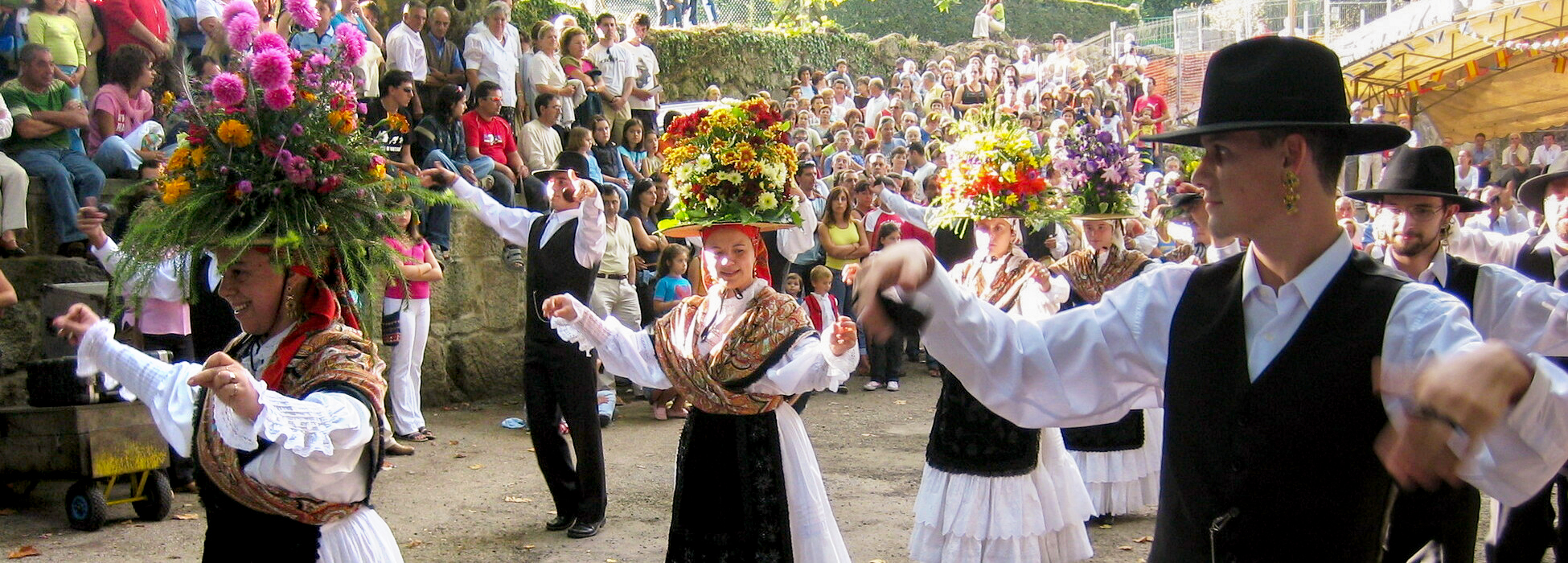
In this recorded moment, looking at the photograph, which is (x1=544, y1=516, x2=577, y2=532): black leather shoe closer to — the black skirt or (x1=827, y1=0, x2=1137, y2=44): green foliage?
the black skirt

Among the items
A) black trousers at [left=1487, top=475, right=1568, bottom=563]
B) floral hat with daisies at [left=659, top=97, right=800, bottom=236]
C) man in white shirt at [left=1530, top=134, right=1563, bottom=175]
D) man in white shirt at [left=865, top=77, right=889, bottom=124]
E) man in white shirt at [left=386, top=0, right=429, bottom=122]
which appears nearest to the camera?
floral hat with daisies at [left=659, top=97, right=800, bottom=236]

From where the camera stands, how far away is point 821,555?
4.73 m

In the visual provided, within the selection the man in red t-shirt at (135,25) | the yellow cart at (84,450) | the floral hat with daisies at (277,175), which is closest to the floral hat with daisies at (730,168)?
the floral hat with daisies at (277,175)

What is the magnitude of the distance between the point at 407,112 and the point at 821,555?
7312mm

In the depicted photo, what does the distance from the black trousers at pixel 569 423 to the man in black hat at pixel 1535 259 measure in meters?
4.36

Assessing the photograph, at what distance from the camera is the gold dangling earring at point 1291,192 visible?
2434 mm

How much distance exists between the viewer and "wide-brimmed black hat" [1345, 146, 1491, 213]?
15.3 ft

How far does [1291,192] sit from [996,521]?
3502 mm

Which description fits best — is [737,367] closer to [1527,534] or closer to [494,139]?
[1527,534]

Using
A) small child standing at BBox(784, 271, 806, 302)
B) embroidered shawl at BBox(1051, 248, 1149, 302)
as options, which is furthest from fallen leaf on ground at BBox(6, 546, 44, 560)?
small child standing at BBox(784, 271, 806, 302)

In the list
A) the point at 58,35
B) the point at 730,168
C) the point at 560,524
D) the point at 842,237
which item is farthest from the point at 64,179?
the point at 842,237

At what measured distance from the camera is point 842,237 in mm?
12211

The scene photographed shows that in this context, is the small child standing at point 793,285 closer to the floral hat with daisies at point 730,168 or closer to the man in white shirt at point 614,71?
the man in white shirt at point 614,71

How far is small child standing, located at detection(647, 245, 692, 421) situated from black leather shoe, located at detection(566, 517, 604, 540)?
3.52 meters
